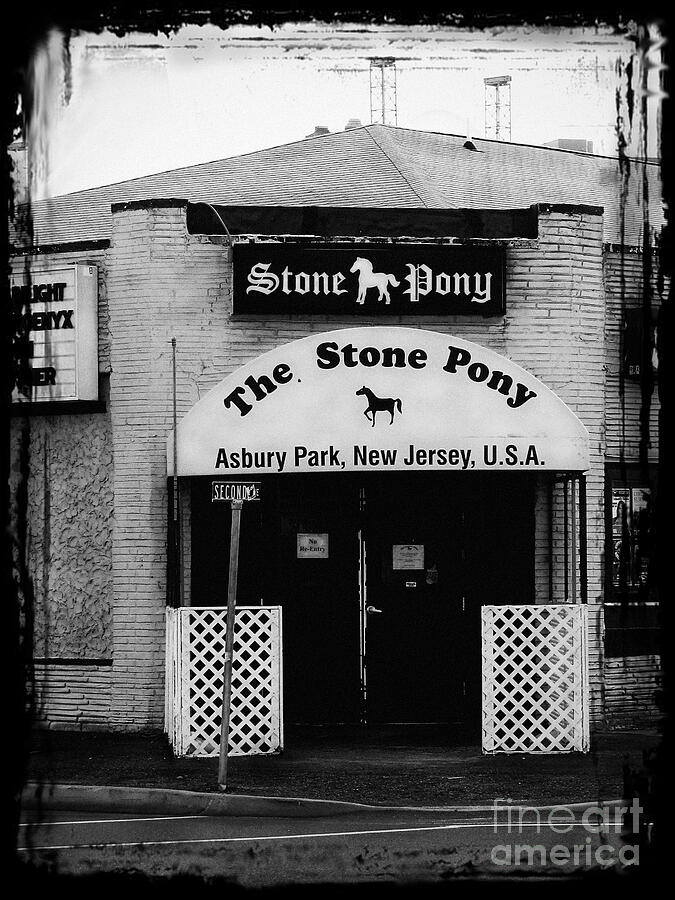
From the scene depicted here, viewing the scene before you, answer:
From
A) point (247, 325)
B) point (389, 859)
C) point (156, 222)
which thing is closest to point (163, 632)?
point (247, 325)

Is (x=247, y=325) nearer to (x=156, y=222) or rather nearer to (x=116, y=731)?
(x=156, y=222)

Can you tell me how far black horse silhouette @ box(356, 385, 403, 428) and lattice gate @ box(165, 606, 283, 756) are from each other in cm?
215

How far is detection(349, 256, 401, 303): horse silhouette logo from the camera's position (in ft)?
45.9

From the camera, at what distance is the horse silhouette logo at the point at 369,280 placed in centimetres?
1398

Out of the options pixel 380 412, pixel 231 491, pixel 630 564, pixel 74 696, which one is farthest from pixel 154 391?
pixel 630 564

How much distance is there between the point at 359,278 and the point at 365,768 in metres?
5.14

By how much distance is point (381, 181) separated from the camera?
684 inches

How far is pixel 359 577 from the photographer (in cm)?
1427

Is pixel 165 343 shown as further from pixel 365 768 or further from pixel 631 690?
pixel 631 690

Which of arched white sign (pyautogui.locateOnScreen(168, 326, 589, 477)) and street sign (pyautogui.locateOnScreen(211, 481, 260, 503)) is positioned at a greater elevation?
arched white sign (pyautogui.locateOnScreen(168, 326, 589, 477))

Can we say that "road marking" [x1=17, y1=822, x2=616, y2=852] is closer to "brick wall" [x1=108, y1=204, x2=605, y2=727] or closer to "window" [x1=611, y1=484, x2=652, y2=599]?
"brick wall" [x1=108, y1=204, x2=605, y2=727]

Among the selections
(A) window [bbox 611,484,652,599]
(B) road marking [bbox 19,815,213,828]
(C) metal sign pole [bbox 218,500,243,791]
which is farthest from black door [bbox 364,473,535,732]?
(B) road marking [bbox 19,815,213,828]

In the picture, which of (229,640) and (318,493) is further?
(318,493)

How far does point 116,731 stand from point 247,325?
4586 millimetres
